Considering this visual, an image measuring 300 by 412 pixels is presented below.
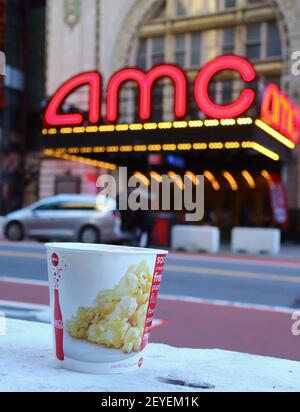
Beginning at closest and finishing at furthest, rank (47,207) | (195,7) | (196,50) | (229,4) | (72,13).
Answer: (47,207)
(229,4)
(195,7)
(196,50)
(72,13)

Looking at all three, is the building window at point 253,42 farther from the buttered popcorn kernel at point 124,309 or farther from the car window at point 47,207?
the buttered popcorn kernel at point 124,309

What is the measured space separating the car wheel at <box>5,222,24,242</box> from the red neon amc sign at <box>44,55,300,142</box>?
4.28 meters

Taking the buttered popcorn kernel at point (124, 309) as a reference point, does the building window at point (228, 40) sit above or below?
above

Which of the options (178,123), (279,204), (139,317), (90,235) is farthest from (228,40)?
(139,317)

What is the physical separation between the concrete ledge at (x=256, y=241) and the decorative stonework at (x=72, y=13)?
16.1 metres

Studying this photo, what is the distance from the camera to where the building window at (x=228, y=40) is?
2698cm

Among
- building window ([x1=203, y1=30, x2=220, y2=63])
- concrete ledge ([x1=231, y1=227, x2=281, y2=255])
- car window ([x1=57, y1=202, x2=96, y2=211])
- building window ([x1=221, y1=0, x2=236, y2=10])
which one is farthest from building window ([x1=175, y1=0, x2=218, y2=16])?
car window ([x1=57, y1=202, x2=96, y2=211])

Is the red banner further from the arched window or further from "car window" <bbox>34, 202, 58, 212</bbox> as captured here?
"car window" <bbox>34, 202, 58, 212</bbox>

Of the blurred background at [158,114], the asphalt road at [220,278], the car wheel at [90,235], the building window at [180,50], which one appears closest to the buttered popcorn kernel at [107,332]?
the asphalt road at [220,278]

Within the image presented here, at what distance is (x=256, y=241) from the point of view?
19203 millimetres

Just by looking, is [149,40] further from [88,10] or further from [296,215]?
[296,215]

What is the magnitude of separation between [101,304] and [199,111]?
25.3m

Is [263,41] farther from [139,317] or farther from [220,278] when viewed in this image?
[139,317]

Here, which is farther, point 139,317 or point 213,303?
point 213,303
